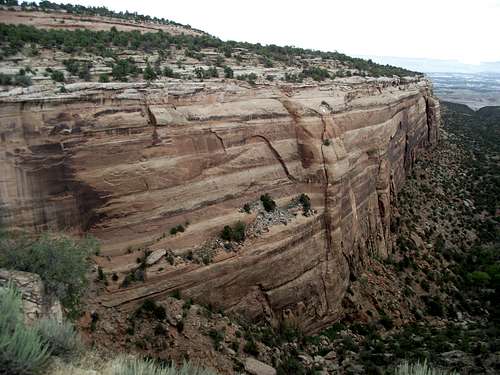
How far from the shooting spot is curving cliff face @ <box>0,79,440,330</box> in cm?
1577

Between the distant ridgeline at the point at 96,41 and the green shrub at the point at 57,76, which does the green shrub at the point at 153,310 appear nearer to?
the green shrub at the point at 57,76

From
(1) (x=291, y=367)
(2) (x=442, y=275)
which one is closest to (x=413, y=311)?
(2) (x=442, y=275)

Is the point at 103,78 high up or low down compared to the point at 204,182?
up

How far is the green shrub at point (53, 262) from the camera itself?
13234 millimetres

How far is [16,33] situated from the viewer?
2395cm

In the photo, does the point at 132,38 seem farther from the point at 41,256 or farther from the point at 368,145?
the point at 41,256

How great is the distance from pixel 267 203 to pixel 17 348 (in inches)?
607

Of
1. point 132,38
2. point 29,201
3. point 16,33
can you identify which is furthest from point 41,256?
point 132,38

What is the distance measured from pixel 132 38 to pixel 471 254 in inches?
1203

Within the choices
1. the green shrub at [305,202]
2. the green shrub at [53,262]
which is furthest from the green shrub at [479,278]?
the green shrub at [53,262]

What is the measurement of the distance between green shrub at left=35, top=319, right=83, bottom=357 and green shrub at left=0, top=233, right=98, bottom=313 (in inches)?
169

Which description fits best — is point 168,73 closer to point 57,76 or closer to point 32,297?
point 57,76

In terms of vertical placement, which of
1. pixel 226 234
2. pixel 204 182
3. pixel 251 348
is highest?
pixel 204 182

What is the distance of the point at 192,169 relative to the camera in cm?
1906
